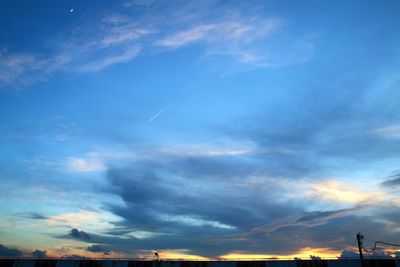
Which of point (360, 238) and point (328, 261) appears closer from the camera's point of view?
point (360, 238)

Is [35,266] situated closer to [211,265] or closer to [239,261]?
[211,265]

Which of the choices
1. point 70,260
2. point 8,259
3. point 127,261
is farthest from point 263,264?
point 8,259

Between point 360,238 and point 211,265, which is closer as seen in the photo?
point 360,238

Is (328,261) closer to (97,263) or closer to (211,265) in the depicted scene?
(211,265)

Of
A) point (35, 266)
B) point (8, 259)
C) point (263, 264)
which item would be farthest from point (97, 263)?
point (263, 264)

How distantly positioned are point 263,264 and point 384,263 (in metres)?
24.9

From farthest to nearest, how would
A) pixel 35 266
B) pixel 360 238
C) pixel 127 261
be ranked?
1. pixel 127 261
2. pixel 35 266
3. pixel 360 238

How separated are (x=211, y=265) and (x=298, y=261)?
1844 centimetres

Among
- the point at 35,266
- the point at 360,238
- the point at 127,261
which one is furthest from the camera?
the point at 127,261

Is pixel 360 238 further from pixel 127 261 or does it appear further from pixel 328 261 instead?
pixel 127 261

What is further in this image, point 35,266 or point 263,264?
point 263,264

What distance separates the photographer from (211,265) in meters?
77.3

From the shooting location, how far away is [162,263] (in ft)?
257

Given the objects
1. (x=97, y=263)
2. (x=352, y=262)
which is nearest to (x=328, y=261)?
(x=352, y=262)
